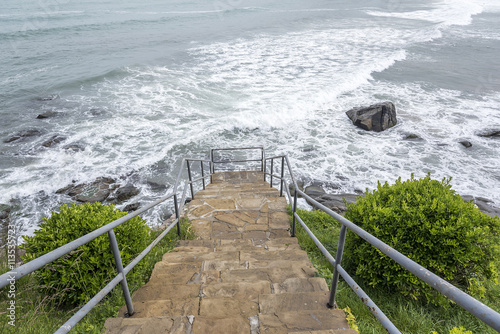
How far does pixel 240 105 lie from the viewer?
18.3m

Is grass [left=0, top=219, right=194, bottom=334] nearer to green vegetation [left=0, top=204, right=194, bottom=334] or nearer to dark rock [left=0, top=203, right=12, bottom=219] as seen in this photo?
green vegetation [left=0, top=204, right=194, bottom=334]

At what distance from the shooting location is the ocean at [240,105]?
12109 mm

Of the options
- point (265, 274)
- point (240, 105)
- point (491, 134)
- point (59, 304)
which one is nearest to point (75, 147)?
point (240, 105)

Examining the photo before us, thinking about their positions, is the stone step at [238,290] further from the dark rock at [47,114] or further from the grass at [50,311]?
the dark rock at [47,114]

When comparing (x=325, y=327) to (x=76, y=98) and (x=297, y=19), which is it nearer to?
(x=76, y=98)

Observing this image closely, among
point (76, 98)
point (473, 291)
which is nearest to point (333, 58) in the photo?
point (76, 98)

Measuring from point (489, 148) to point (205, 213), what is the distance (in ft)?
45.4

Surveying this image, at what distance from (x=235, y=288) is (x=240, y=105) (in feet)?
52.7

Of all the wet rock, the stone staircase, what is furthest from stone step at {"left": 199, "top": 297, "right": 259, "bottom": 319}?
the wet rock

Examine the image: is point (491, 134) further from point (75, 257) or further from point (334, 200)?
point (75, 257)

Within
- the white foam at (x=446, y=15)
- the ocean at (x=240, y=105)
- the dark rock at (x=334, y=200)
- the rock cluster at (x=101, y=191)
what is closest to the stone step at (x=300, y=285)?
the dark rock at (x=334, y=200)

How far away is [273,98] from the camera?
19.0 metres

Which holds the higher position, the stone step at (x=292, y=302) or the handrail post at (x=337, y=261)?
the handrail post at (x=337, y=261)

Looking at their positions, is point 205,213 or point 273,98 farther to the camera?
point 273,98
